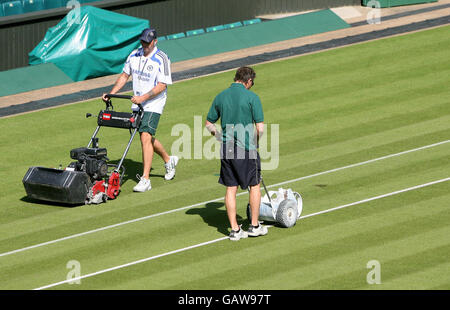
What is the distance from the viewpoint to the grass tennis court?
9945 mm

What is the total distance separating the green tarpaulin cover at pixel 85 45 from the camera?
2061 cm

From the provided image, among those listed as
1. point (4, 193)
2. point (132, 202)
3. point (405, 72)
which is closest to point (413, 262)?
point (132, 202)

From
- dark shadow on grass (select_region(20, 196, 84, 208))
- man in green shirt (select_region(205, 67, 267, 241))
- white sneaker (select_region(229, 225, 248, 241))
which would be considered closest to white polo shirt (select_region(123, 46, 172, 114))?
dark shadow on grass (select_region(20, 196, 84, 208))

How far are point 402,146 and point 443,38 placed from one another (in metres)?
7.26

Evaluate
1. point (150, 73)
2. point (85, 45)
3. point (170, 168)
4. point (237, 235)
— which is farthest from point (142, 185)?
point (85, 45)

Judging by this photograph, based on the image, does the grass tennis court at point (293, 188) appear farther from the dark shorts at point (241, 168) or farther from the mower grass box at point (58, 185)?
the dark shorts at point (241, 168)

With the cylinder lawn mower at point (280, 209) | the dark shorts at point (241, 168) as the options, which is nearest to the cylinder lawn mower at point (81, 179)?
the cylinder lawn mower at point (280, 209)

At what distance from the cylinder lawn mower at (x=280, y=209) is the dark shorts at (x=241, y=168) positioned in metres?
0.55

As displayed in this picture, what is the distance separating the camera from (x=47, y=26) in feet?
71.4

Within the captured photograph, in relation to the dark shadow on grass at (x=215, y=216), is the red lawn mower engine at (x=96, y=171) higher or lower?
higher

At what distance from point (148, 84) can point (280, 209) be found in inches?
120

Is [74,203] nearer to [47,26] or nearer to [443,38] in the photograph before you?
[47,26]

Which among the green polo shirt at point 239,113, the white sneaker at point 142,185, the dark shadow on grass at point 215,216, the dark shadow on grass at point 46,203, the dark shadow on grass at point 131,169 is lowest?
the dark shadow on grass at point 46,203

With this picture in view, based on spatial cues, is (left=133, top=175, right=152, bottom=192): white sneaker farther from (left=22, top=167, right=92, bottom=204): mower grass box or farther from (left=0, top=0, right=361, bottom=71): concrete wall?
(left=0, top=0, right=361, bottom=71): concrete wall
